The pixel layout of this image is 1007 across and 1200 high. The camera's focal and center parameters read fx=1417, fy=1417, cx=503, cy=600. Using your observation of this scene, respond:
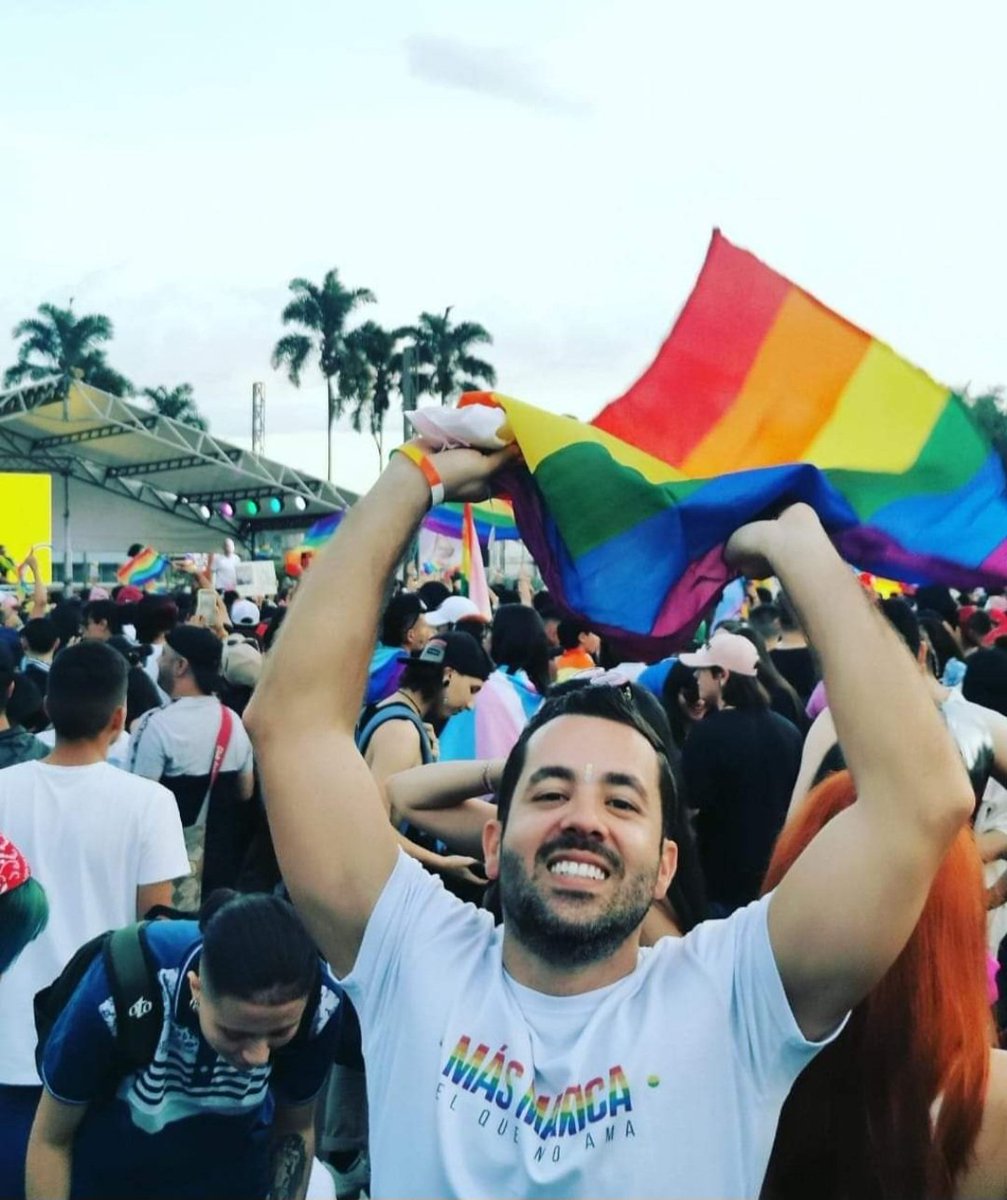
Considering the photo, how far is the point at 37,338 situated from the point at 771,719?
193 ft

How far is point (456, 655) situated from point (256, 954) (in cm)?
273

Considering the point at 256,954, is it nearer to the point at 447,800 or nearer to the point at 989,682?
the point at 447,800

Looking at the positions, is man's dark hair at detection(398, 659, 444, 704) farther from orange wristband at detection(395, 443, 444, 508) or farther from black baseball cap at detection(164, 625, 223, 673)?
orange wristband at detection(395, 443, 444, 508)

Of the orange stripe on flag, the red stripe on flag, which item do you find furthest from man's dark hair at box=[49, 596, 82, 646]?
the orange stripe on flag

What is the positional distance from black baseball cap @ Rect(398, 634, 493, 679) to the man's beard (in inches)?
125

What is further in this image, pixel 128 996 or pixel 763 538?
pixel 128 996

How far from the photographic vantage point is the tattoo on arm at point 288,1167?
307 centimetres

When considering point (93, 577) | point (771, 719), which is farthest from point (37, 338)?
point (771, 719)

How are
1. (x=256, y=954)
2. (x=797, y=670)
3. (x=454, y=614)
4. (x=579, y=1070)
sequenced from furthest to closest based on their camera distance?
(x=797, y=670), (x=454, y=614), (x=256, y=954), (x=579, y=1070)

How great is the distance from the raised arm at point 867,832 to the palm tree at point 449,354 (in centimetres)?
5131

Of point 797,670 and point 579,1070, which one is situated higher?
point 797,670

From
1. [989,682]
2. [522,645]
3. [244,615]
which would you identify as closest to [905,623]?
[989,682]

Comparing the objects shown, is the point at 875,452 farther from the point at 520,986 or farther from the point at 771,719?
the point at 771,719

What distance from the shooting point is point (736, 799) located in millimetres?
4996
